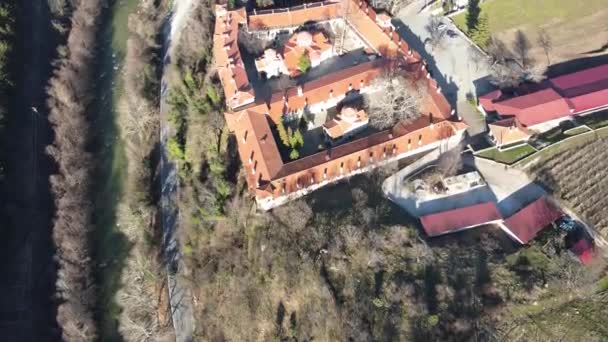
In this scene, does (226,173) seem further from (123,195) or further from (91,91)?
(91,91)

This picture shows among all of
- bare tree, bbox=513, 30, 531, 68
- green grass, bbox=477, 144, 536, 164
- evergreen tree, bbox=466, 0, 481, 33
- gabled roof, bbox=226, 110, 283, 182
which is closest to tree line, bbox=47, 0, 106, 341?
gabled roof, bbox=226, 110, 283, 182

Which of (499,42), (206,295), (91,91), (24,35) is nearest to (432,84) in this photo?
(499,42)

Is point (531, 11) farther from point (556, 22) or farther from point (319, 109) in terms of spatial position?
point (319, 109)

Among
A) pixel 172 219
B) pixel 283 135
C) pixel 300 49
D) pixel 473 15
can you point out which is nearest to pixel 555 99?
pixel 473 15

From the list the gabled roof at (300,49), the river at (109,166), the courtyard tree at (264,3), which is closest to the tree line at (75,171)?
the river at (109,166)

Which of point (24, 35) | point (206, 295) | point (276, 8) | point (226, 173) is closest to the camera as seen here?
point (206, 295)

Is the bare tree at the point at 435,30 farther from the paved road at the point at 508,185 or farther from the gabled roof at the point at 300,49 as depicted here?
the paved road at the point at 508,185

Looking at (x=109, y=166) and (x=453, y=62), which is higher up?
(x=453, y=62)
